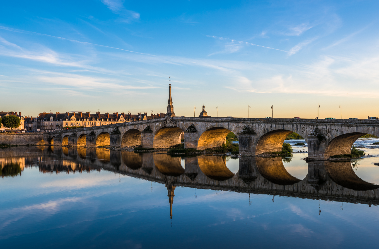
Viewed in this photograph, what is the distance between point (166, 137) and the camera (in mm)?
55219

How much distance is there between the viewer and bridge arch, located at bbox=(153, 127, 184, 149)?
52.8 m

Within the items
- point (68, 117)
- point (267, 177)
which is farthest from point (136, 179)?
point (68, 117)

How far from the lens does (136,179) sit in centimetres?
2702

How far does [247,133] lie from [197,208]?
2183 cm

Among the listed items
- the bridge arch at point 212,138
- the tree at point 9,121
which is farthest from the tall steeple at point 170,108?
the tree at point 9,121

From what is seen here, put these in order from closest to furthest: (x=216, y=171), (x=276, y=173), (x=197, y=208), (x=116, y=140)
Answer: (x=197, y=208), (x=276, y=173), (x=216, y=171), (x=116, y=140)

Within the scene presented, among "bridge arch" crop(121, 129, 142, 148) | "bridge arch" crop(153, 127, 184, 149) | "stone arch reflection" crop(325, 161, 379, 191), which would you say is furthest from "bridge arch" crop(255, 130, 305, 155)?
"bridge arch" crop(121, 129, 142, 148)

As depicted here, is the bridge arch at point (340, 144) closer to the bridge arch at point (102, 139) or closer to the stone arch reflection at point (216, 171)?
the stone arch reflection at point (216, 171)

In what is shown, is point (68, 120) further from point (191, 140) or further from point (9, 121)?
point (191, 140)

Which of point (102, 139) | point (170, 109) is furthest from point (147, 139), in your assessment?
point (102, 139)

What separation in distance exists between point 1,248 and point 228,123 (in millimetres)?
31862

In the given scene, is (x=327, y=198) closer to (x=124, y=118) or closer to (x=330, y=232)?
(x=330, y=232)

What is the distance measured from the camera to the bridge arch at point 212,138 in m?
45.8

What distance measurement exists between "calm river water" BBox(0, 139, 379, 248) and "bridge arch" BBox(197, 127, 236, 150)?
632 inches
